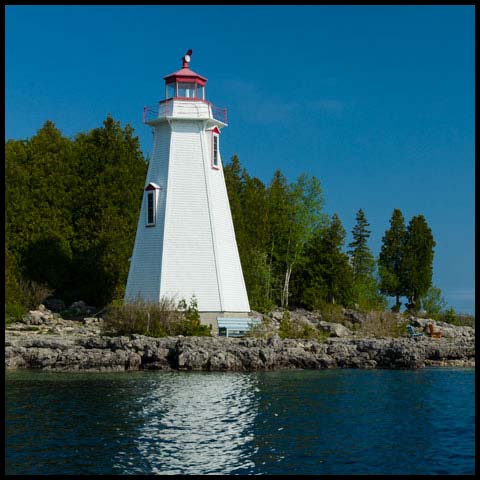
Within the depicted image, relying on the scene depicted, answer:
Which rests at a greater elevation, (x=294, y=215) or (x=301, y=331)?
(x=294, y=215)

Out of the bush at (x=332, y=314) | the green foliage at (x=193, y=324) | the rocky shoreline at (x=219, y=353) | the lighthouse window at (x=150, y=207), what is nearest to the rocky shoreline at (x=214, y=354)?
the rocky shoreline at (x=219, y=353)

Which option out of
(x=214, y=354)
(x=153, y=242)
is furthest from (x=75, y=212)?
(x=214, y=354)

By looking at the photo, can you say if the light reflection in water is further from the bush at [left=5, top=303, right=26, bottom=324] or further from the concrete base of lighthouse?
the bush at [left=5, top=303, right=26, bottom=324]

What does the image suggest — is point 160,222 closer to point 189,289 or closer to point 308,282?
point 189,289

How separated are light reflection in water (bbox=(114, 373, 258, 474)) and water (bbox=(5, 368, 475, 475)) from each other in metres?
0.03

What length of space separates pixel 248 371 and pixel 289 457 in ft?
42.0

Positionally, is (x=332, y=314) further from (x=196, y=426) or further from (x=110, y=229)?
(x=196, y=426)

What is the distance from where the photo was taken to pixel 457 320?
1882 inches

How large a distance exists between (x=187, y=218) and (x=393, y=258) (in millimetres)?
28196

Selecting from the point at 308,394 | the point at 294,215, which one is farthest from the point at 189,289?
the point at 294,215

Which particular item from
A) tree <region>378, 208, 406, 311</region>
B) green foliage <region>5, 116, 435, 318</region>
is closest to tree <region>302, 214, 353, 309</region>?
green foliage <region>5, 116, 435, 318</region>

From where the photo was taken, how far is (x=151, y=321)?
31172 millimetres

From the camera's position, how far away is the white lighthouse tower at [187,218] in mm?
33438

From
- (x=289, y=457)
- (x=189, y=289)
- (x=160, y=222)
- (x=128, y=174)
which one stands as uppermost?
(x=128, y=174)
